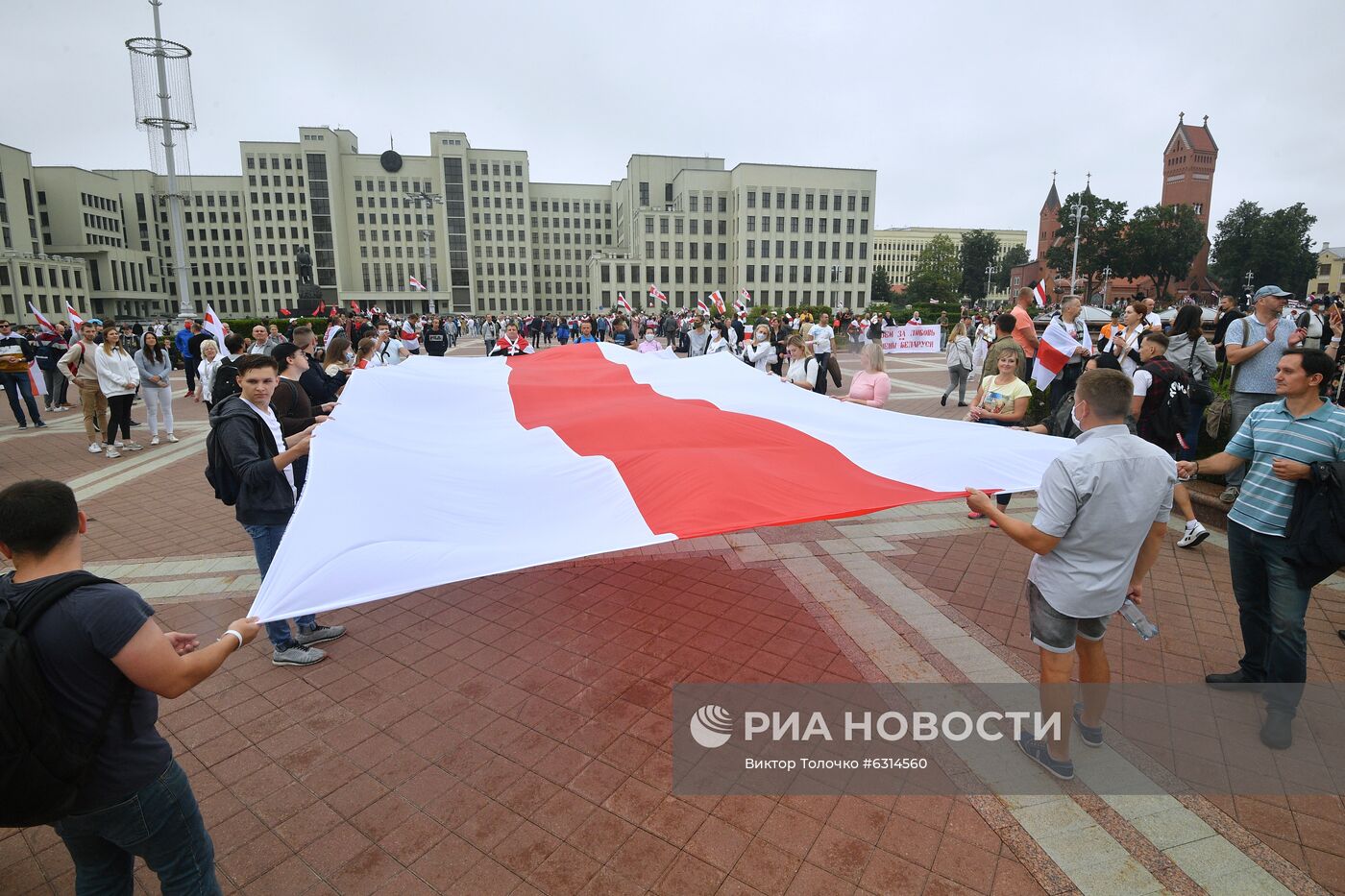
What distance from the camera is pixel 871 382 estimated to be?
6996 millimetres

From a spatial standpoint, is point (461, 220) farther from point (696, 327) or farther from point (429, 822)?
point (429, 822)

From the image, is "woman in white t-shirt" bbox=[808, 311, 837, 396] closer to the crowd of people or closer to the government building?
the crowd of people

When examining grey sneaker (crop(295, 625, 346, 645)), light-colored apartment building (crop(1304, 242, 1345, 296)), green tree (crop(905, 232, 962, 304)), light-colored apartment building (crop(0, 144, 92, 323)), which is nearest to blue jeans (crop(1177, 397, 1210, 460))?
grey sneaker (crop(295, 625, 346, 645))

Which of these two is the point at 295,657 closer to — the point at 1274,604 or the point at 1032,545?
the point at 1032,545

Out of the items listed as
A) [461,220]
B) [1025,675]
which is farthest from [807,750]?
[461,220]

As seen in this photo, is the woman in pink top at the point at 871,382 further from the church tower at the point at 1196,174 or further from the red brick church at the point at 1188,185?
the church tower at the point at 1196,174

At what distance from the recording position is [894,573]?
5.52 meters

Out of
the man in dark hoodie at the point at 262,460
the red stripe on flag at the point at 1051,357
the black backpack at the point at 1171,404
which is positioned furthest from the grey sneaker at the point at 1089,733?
the red stripe on flag at the point at 1051,357

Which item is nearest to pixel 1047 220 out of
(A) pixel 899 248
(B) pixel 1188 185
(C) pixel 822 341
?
(B) pixel 1188 185

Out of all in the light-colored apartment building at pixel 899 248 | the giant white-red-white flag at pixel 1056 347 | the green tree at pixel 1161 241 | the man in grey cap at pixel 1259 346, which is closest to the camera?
the man in grey cap at pixel 1259 346

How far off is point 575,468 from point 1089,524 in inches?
103

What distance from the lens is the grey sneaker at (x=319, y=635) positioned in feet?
14.9

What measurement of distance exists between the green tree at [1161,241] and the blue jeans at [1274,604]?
89.6m

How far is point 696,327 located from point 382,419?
15.8m
